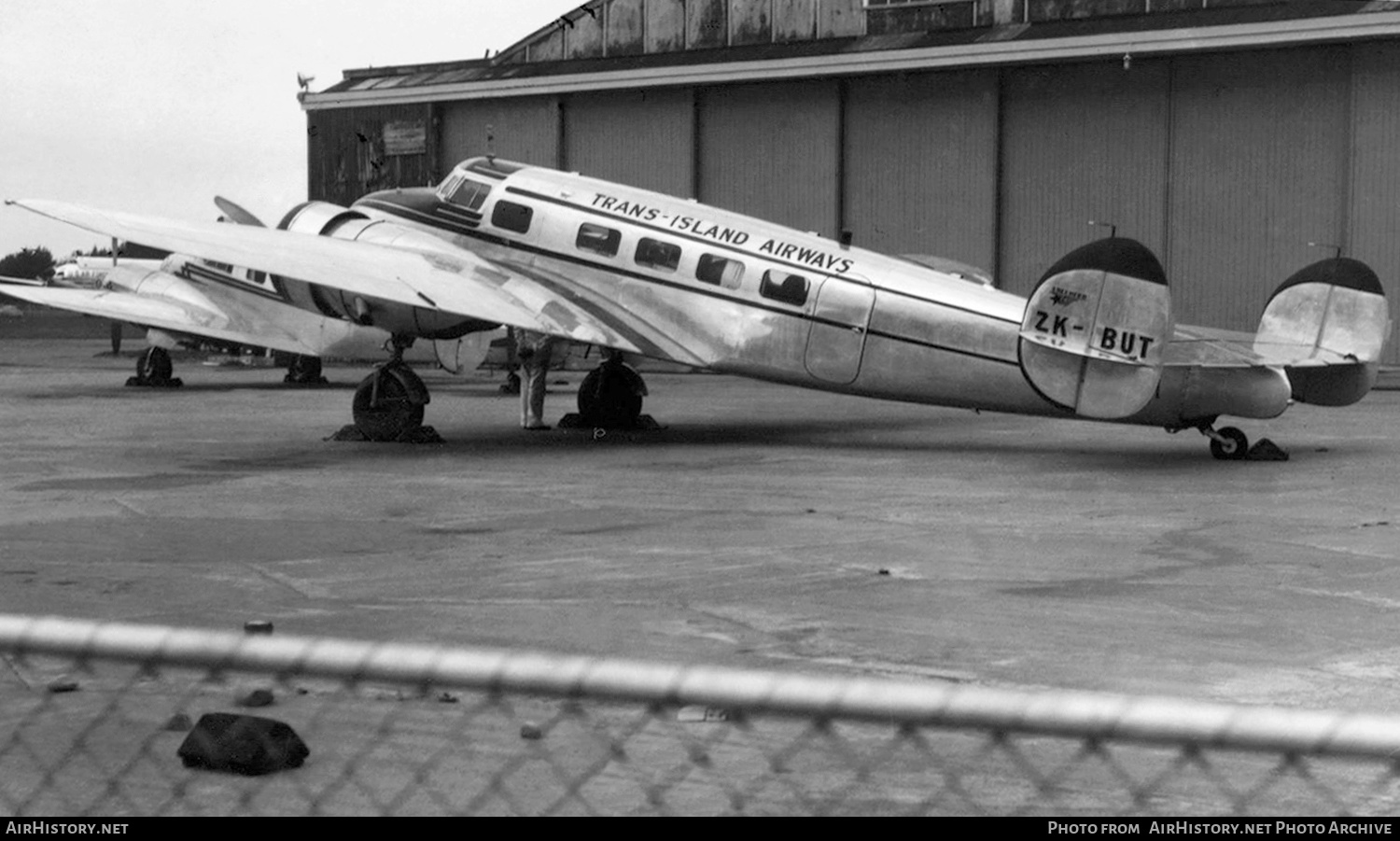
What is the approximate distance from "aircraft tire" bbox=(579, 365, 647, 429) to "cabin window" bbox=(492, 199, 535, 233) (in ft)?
6.81

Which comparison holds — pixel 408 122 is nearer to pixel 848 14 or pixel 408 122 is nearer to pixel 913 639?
pixel 848 14

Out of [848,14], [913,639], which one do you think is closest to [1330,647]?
[913,639]

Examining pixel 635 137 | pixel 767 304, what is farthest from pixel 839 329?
pixel 635 137

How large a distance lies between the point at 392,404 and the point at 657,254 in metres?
3.51

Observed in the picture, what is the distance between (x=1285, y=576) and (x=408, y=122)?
144 feet

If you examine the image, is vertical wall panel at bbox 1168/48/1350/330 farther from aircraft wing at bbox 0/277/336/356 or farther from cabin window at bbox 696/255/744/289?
cabin window at bbox 696/255/744/289

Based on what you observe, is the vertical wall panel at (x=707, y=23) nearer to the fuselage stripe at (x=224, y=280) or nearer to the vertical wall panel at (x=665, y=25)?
the vertical wall panel at (x=665, y=25)

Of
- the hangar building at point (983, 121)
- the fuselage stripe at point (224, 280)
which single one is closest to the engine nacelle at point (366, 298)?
the fuselage stripe at point (224, 280)

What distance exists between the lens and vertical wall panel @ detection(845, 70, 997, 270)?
1687 inches

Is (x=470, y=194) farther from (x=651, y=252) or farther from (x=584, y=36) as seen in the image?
(x=584, y=36)

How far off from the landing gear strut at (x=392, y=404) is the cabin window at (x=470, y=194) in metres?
2.49

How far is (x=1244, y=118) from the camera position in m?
39.2

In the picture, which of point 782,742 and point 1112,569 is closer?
point 782,742

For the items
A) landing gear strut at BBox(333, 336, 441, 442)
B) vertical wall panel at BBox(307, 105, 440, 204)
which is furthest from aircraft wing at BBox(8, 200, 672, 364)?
vertical wall panel at BBox(307, 105, 440, 204)
